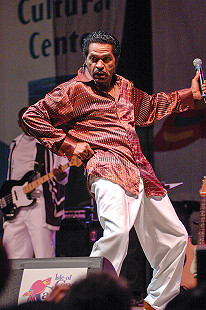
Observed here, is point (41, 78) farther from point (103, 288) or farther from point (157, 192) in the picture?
point (103, 288)

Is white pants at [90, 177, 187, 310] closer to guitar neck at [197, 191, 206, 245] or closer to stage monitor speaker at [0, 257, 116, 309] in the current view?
stage monitor speaker at [0, 257, 116, 309]

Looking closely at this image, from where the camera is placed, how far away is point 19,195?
5133 millimetres

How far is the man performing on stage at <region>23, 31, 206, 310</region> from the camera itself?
282 cm

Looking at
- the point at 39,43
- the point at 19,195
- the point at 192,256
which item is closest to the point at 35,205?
the point at 19,195

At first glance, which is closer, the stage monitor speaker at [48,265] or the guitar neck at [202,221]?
the stage monitor speaker at [48,265]

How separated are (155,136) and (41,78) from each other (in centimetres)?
160

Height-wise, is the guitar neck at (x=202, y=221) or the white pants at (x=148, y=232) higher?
the white pants at (x=148, y=232)

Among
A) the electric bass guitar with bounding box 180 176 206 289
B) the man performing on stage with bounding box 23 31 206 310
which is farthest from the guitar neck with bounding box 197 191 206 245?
the man performing on stage with bounding box 23 31 206 310

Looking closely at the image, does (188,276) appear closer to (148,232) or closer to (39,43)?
(148,232)

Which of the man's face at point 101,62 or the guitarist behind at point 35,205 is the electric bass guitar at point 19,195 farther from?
the man's face at point 101,62

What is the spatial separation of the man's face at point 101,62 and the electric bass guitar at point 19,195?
2133 millimetres

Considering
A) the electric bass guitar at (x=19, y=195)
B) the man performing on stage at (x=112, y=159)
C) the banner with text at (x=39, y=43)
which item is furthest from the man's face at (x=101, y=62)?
the banner with text at (x=39, y=43)

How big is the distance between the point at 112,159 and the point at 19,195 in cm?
244

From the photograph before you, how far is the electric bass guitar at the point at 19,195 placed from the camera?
5.09 meters
